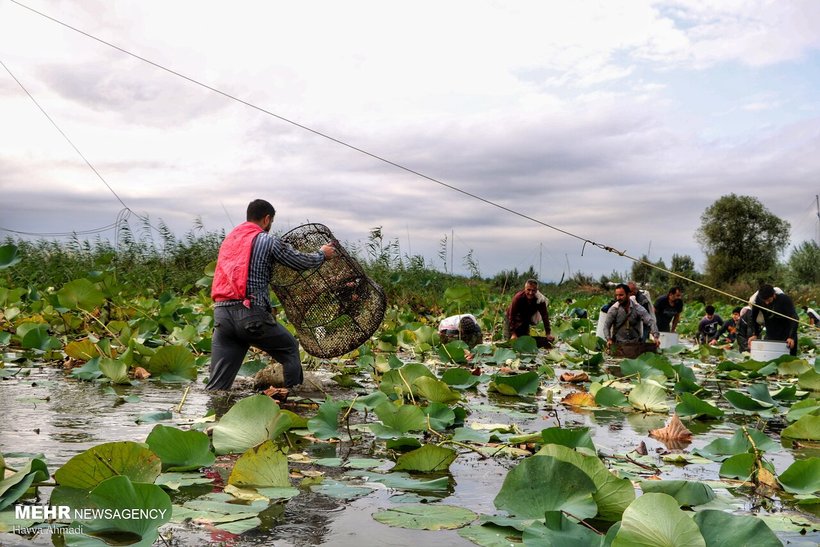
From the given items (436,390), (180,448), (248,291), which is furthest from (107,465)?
(248,291)

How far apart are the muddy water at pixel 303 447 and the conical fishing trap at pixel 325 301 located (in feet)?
2.06

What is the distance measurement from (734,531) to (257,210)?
418 cm

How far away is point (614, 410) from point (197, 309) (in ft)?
22.9

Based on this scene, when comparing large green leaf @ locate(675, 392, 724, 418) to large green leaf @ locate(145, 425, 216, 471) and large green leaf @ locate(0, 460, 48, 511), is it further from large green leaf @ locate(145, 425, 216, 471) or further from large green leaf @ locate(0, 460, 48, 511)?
large green leaf @ locate(0, 460, 48, 511)

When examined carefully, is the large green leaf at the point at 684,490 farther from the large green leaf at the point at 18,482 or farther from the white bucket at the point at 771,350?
the white bucket at the point at 771,350

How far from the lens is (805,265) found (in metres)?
53.5

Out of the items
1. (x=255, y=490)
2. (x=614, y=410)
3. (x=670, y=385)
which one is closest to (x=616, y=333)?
(x=670, y=385)

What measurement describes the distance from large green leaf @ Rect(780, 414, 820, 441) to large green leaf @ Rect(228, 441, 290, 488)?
3.00 m

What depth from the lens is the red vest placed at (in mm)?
5336

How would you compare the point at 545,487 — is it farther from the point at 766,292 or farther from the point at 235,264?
the point at 766,292

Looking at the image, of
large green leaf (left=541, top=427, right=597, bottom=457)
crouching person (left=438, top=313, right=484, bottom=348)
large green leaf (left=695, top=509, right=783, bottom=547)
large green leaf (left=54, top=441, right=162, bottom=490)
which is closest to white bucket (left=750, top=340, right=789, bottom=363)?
crouching person (left=438, top=313, right=484, bottom=348)

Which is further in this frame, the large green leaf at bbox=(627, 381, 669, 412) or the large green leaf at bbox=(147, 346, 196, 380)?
the large green leaf at bbox=(147, 346, 196, 380)

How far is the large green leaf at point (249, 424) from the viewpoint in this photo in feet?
10.4

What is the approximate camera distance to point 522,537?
2.42 metres
